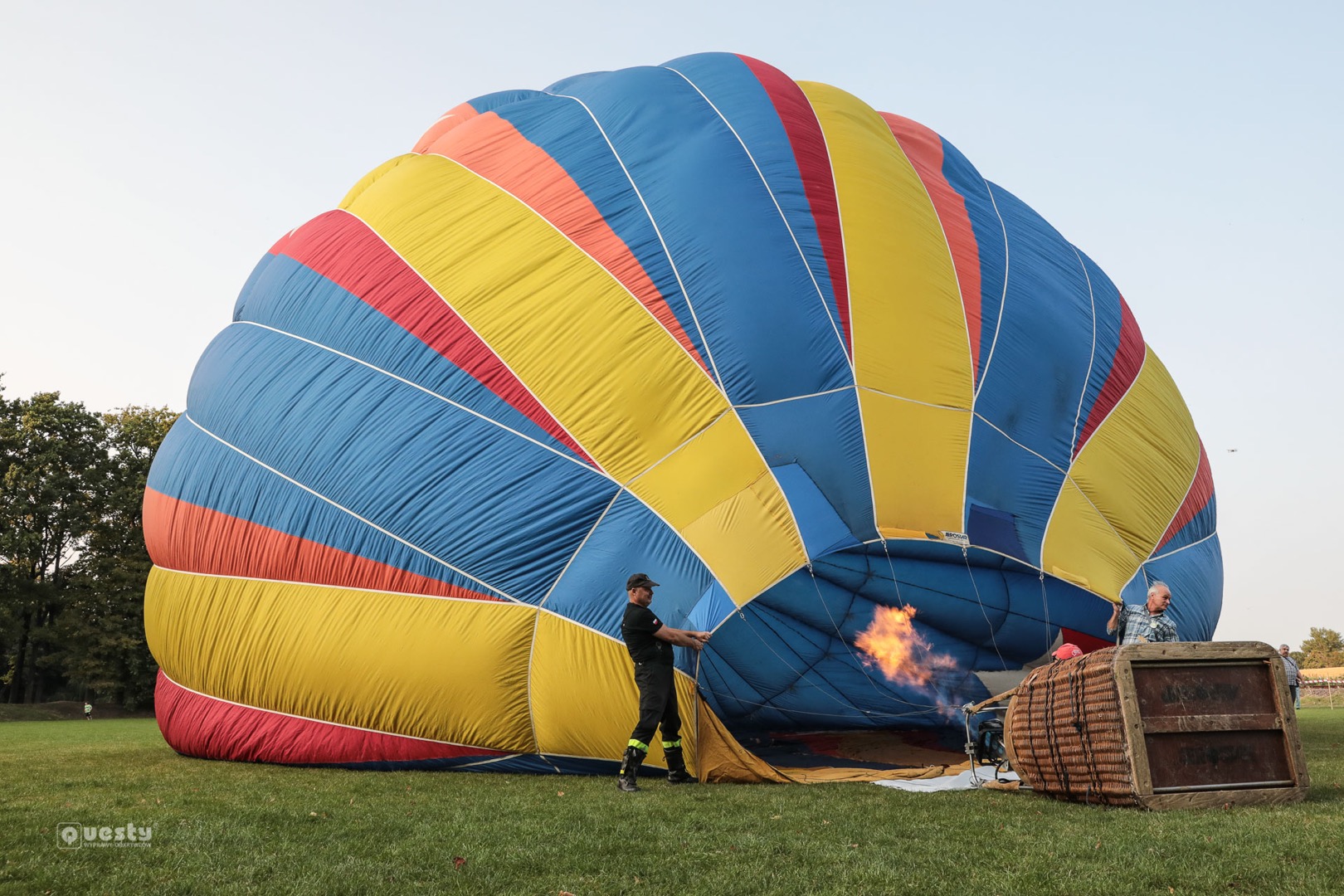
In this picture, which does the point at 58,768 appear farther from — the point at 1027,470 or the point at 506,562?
the point at 1027,470

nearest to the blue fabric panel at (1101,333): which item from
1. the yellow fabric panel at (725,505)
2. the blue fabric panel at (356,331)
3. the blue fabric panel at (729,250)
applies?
the blue fabric panel at (729,250)

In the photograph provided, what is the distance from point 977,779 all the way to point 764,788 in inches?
51.1

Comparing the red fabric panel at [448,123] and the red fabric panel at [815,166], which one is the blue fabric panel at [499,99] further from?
the red fabric panel at [815,166]

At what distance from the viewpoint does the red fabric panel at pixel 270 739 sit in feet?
22.3

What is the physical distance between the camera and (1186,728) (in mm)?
4820

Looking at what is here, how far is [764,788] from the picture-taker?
233 inches

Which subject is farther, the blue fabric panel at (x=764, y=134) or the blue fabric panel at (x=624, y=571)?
the blue fabric panel at (x=764, y=134)

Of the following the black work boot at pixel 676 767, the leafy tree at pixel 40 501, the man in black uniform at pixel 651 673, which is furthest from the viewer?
the leafy tree at pixel 40 501

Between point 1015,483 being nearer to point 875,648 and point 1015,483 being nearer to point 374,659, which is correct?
point 875,648

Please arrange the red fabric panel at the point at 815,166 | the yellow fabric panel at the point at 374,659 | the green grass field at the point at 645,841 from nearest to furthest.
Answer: the green grass field at the point at 645,841
the yellow fabric panel at the point at 374,659
the red fabric panel at the point at 815,166

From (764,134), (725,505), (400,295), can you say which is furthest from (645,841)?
(764,134)

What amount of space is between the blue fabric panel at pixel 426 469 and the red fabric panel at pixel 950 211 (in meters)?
3.02

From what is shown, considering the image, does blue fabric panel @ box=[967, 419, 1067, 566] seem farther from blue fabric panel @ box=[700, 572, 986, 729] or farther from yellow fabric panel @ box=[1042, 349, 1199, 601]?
blue fabric panel @ box=[700, 572, 986, 729]

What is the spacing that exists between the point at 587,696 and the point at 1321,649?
6485 cm
